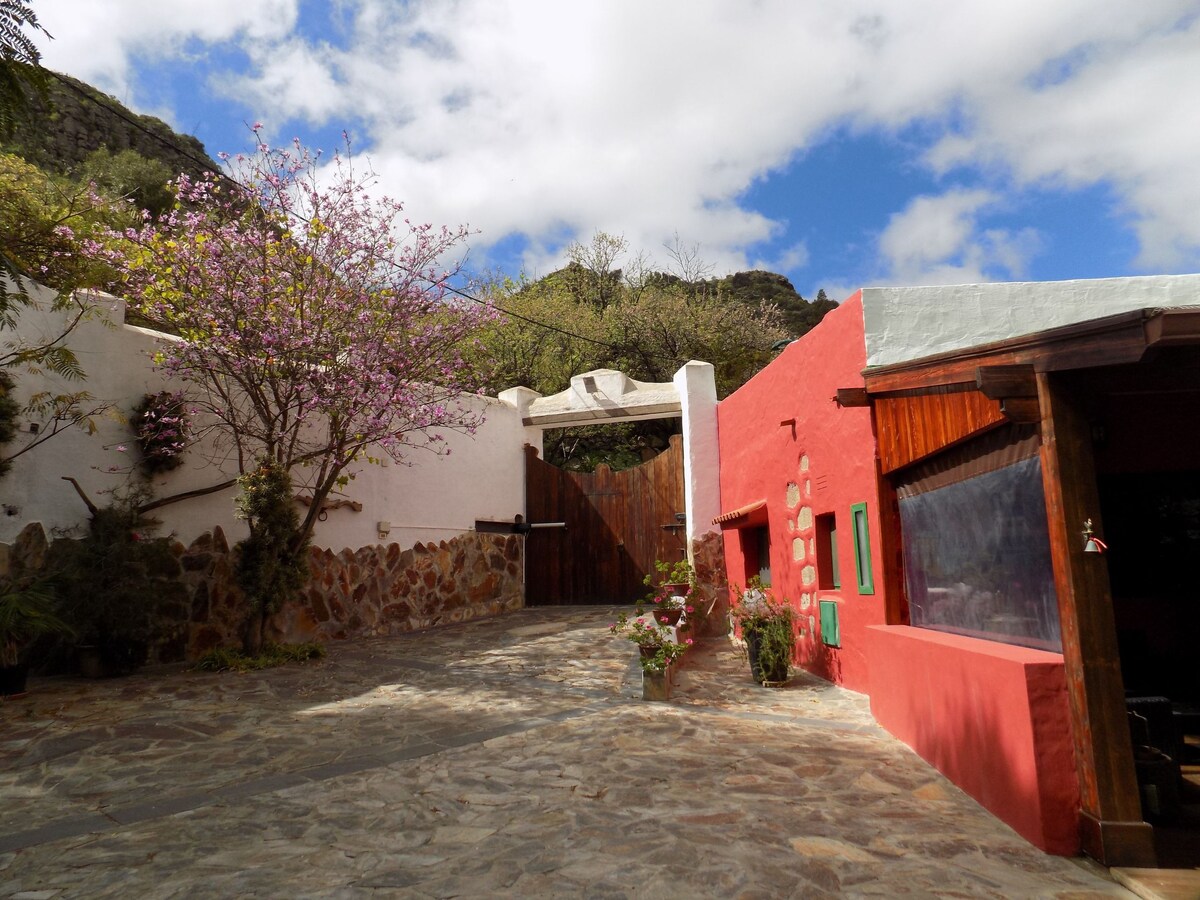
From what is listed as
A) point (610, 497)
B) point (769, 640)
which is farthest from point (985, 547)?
point (610, 497)

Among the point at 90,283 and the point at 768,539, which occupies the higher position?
the point at 90,283

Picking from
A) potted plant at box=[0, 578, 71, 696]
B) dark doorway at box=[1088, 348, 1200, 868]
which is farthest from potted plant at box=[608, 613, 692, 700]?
potted plant at box=[0, 578, 71, 696]

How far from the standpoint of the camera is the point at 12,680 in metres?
6.14

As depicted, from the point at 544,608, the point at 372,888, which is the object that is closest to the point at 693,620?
the point at 544,608

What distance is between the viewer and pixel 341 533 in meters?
9.95

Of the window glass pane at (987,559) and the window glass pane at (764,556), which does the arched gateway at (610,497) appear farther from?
the window glass pane at (987,559)

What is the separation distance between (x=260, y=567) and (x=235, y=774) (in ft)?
12.1

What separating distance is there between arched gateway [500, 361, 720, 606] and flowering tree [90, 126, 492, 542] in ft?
12.7

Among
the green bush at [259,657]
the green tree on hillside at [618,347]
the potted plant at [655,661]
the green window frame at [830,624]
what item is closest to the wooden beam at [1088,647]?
the potted plant at [655,661]

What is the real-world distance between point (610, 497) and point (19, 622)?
321 inches

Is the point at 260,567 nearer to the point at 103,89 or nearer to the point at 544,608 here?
the point at 544,608

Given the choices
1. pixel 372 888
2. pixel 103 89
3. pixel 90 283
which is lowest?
pixel 372 888

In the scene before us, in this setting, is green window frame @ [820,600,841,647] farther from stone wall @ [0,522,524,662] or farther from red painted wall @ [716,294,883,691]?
stone wall @ [0,522,524,662]

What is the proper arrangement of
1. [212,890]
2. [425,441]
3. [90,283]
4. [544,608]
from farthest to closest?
[544,608], [425,441], [90,283], [212,890]
